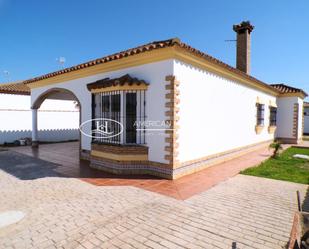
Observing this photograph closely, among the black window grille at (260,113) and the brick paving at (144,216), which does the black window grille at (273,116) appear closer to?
the black window grille at (260,113)

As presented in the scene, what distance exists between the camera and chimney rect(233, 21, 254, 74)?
15.0 meters

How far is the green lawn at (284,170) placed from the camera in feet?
24.2

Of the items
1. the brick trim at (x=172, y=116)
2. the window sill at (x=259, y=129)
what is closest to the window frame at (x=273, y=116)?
the window sill at (x=259, y=129)

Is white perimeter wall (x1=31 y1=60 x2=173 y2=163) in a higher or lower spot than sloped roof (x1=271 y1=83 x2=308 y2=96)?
lower

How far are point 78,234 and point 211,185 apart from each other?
3917 mm

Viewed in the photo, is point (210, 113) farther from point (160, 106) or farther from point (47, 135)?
point (47, 135)

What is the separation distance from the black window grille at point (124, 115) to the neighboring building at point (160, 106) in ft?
0.11

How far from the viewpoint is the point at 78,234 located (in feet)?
12.4

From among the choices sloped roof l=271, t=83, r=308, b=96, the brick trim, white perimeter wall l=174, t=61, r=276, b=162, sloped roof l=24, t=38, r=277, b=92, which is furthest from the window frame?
the brick trim

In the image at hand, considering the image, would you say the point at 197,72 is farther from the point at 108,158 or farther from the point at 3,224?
the point at 3,224

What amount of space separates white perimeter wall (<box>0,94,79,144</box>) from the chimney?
42.0ft

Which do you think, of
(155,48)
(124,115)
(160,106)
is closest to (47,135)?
(124,115)

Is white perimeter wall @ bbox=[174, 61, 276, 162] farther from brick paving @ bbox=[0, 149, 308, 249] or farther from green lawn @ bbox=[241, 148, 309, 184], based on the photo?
brick paving @ bbox=[0, 149, 308, 249]

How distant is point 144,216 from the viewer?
4.45 m
